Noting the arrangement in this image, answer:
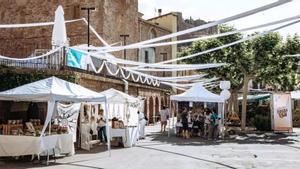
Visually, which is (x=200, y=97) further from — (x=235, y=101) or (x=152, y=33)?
(x=152, y=33)

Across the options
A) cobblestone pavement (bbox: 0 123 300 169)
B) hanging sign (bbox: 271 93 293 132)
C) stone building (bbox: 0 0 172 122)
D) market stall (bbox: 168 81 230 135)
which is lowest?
cobblestone pavement (bbox: 0 123 300 169)

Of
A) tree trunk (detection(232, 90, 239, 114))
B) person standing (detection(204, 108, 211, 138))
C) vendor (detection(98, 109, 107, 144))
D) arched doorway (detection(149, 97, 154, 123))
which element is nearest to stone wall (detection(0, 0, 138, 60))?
arched doorway (detection(149, 97, 154, 123))

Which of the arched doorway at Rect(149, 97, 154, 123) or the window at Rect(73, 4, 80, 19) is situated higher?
the window at Rect(73, 4, 80, 19)

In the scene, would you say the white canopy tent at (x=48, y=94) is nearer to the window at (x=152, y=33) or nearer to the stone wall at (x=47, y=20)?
the stone wall at (x=47, y=20)

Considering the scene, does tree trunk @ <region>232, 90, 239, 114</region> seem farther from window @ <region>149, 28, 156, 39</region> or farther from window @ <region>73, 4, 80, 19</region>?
window @ <region>149, 28, 156, 39</region>

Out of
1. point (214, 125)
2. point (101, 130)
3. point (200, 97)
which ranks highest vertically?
point (200, 97)

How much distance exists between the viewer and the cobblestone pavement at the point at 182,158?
43.3 feet

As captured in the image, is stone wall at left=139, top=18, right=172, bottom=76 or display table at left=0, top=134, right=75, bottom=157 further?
stone wall at left=139, top=18, right=172, bottom=76

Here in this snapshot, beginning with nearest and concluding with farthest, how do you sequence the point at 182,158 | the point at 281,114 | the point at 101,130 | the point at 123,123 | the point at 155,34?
the point at 182,158, the point at 123,123, the point at 101,130, the point at 281,114, the point at 155,34

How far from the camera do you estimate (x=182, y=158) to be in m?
14.9

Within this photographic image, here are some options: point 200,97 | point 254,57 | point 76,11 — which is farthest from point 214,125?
point 76,11

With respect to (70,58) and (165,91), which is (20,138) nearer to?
(70,58)

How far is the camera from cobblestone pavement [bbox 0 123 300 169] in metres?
13.2

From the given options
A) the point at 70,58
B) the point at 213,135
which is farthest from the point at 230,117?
the point at 70,58
